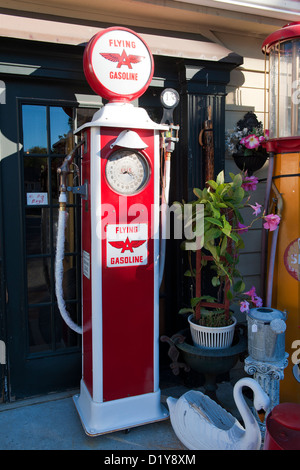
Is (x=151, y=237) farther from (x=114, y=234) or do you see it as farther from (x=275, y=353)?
(x=275, y=353)

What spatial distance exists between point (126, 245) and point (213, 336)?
82 cm

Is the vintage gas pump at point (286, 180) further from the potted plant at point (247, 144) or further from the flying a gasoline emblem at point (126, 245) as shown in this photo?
the flying a gasoline emblem at point (126, 245)

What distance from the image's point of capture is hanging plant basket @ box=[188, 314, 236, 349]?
2.62m

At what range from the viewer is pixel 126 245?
8.10 ft

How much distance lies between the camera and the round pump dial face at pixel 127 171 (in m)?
2.40

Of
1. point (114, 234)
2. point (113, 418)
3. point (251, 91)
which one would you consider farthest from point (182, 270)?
point (251, 91)

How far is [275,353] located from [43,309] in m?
1.64

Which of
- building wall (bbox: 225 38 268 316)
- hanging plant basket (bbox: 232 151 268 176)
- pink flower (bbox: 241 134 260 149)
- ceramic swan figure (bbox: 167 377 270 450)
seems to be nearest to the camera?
ceramic swan figure (bbox: 167 377 270 450)

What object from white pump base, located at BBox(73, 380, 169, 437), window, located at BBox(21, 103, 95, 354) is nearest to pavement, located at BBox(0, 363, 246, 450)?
white pump base, located at BBox(73, 380, 169, 437)

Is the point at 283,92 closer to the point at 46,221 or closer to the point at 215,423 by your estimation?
the point at 46,221

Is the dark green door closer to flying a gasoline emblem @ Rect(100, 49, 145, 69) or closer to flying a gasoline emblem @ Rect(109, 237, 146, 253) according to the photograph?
flying a gasoline emblem @ Rect(100, 49, 145, 69)

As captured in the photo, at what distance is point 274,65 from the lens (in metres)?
2.93

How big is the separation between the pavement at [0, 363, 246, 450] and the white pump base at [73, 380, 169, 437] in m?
0.08

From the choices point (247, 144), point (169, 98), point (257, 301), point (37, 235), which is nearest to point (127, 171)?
point (169, 98)
